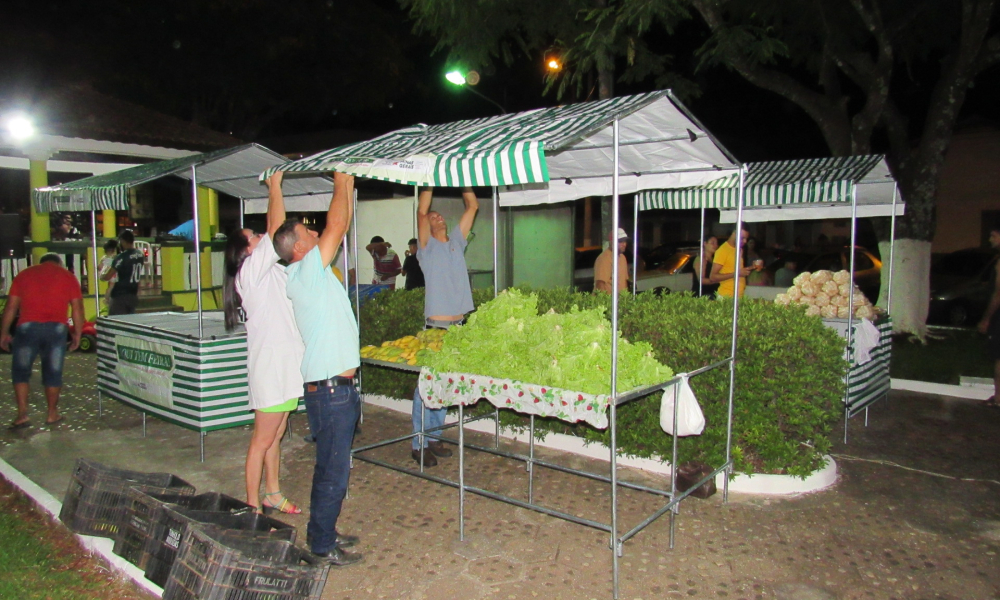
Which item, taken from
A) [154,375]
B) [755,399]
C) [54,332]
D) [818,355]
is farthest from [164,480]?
[818,355]

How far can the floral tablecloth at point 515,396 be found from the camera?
3.97m

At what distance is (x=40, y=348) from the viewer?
702 centimetres

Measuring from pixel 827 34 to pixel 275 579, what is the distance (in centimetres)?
1137

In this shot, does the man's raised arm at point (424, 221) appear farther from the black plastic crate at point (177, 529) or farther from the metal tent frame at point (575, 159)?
the black plastic crate at point (177, 529)

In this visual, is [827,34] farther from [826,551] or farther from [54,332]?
[54,332]

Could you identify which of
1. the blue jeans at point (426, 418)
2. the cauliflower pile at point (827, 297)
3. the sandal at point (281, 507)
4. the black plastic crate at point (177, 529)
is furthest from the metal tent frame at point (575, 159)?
the cauliflower pile at point (827, 297)

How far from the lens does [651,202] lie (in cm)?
1020

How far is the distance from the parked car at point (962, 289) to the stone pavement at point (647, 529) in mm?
8994

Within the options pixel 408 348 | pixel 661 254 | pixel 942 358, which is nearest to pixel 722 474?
pixel 408 348

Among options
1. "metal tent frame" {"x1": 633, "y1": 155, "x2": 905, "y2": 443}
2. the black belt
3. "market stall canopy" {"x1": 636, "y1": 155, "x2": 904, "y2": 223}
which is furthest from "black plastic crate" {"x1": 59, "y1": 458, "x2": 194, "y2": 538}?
"market stall canopy" {"x1": 636, "y1": 155, "x2": 904, "y2": 223}

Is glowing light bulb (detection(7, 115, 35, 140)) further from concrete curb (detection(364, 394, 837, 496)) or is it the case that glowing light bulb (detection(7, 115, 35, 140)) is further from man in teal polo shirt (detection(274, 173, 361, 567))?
man in teal polo shirt (detection(274, 173, 361, 567))

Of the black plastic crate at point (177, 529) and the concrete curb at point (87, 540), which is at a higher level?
the black plastic crate at point (177, 529)

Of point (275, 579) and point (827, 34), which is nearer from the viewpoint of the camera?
point (275, 579)

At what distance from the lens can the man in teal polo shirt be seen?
400cm
